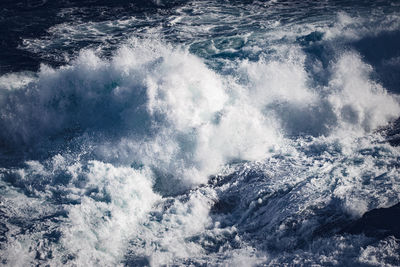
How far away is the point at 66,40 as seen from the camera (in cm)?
812

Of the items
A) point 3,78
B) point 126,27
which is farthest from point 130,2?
point 3,78

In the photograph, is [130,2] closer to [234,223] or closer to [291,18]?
[291,18]

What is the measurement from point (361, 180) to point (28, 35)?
9.28 metres

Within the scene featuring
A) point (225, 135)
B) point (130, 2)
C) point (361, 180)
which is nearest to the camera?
point (361, 180)

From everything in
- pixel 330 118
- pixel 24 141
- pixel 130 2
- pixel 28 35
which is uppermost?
pixel 130 2

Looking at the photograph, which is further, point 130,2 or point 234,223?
point 130,2

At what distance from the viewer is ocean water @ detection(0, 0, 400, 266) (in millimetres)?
4184

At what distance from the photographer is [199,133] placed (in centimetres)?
657

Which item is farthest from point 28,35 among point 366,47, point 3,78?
point 366,47

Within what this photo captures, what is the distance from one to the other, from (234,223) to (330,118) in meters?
4.14

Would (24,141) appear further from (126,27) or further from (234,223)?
(234,223)

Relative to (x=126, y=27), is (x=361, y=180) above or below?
below

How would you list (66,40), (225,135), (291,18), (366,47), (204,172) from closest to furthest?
(204,172) < (225,135) < (66,40) < (366,47) < (291,18)

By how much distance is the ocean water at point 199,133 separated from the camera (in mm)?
4184
